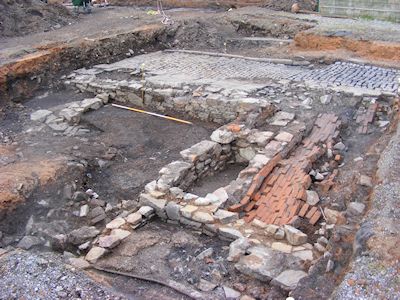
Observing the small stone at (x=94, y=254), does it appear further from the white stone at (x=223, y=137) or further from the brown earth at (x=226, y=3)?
the brown earth at (x=226, y=3)

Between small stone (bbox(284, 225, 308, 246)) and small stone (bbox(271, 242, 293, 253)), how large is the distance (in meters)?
0.08

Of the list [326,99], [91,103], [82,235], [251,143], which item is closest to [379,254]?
[82,235]

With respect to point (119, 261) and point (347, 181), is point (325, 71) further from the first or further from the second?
point (119, 261)

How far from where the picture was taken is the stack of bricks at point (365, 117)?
7703mm

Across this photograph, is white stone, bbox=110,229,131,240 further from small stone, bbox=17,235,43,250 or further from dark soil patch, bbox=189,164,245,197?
dark soil patch, bbox=189,164,245,197

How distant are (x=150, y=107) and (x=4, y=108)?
10.6 feet

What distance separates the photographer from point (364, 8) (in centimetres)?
1412

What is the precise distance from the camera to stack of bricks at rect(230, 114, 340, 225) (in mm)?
5820

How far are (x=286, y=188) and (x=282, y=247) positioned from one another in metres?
1.48

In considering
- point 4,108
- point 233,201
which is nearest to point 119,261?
point 233,201

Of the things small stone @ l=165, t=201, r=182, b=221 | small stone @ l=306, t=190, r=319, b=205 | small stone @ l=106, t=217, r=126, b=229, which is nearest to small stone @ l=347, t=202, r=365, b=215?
small stone @ l=306, t=190, r=319, b=205

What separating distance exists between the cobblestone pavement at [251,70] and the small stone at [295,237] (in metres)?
4.73

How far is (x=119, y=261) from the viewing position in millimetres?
4941

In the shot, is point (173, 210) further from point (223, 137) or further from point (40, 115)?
point (40, 115)
